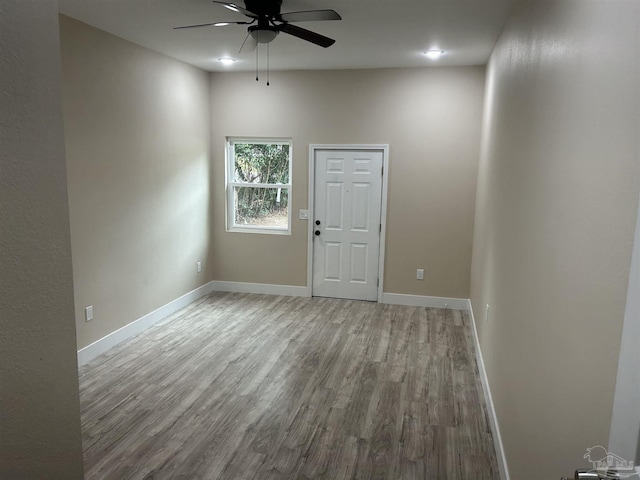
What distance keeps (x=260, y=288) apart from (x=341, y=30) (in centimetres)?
345

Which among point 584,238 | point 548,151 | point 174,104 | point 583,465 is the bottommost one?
point 583,465

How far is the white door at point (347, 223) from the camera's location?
18.5 feet

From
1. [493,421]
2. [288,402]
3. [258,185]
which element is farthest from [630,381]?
[258,185]

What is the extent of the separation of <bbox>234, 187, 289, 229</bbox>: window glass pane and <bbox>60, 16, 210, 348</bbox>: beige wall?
1.83 ft

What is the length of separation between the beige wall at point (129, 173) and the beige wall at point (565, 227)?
3.22m

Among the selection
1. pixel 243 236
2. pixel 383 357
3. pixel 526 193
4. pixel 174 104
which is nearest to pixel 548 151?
pixel 526 193

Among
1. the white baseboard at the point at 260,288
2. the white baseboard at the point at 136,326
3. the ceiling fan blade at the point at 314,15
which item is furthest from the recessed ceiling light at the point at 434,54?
the white baseboard at the point at 136,326

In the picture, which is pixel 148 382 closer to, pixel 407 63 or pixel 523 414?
pixel 523 414

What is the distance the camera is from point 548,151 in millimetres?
1813

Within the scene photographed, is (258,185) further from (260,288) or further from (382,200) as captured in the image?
(382,200)

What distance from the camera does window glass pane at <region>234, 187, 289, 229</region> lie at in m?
5.99

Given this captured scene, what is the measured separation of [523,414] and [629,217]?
1.34 meters

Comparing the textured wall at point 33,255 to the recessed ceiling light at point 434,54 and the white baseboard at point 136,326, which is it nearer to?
the white baseboard at point 136,326

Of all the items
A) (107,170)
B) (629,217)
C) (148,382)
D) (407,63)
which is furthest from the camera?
(407,63)
